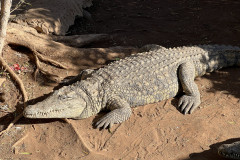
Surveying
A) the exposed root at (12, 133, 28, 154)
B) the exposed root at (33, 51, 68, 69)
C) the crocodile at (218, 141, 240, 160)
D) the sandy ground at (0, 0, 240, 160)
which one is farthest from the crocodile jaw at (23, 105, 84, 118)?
the crocodile at (218, 141, 240, 160)

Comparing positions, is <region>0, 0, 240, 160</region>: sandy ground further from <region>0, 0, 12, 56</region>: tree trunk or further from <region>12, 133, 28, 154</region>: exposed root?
<region>0, 0, 12, 56</region>: tree trunk

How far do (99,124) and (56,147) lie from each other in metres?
0.80

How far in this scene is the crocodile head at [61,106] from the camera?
165 inches

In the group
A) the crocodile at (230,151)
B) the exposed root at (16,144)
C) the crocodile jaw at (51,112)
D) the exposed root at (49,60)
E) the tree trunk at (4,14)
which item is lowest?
the exposed root at (16,144)

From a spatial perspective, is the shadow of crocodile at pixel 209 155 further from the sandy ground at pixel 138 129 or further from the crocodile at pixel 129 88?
the crocodile at pixel 129 88

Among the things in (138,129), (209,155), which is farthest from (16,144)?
(209,155)

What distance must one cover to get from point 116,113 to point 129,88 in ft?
1.88

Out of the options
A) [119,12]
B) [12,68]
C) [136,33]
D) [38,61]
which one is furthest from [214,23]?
[12,68]

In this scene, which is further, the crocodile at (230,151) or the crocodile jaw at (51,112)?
the crocodile jaw at (51,112)

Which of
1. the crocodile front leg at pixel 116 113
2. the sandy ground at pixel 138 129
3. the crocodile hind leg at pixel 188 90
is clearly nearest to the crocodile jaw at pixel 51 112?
the sandy ground at pixel 138 129

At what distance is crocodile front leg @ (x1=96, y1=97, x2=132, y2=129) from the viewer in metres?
4.42

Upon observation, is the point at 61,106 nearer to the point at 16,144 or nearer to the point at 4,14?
the point at 16,144

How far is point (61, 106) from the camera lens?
4395 mm

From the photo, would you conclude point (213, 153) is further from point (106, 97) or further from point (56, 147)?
point (56, 147)
